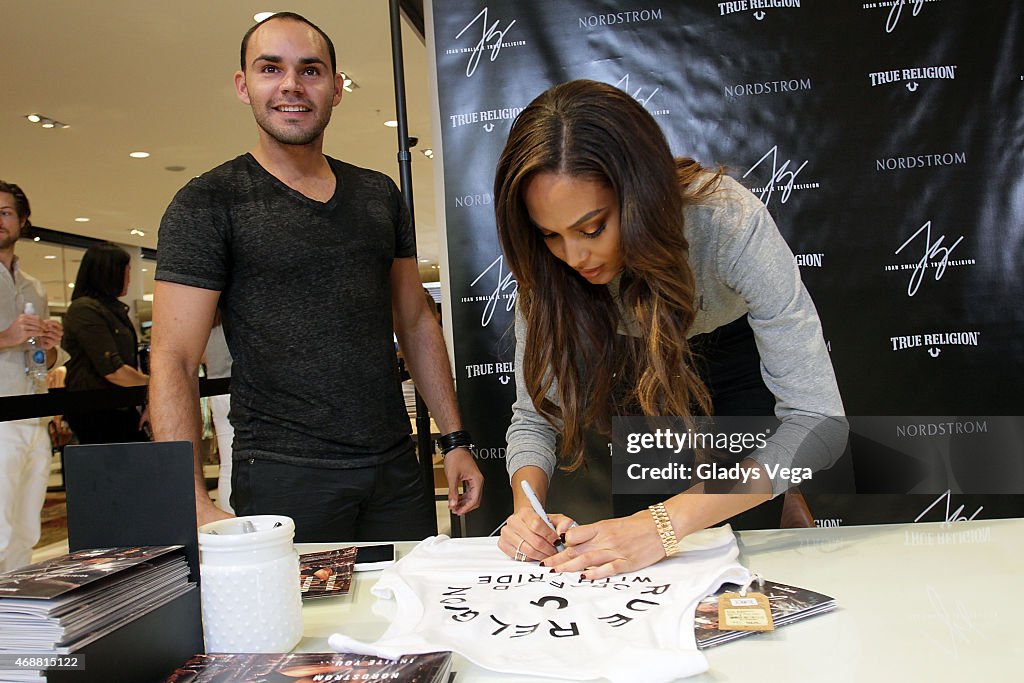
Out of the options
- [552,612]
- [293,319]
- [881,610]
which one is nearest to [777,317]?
[881,610]

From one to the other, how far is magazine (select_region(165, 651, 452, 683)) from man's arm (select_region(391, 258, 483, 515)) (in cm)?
116

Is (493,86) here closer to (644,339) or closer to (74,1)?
(644,339)

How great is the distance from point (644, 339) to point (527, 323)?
0.71ft

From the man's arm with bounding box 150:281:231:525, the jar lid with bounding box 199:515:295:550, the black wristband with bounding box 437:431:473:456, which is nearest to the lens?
the jar lid with bounding box 199:515:295:550

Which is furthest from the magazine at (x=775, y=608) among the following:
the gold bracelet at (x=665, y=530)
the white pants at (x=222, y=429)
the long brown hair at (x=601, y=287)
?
the white pants at (x=222, y=429)

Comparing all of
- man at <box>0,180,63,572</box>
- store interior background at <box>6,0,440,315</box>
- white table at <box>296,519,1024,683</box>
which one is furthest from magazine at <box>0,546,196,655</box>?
store interior background at <box>6,0,440,315</box>

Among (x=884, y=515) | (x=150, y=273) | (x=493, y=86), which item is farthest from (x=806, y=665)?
(x=150, y=273)

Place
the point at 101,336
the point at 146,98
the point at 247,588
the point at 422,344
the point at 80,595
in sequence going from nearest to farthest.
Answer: the point at 80,595, the point at 247,588, the point at 422,344, the point at 101,336, the point at 146,98
